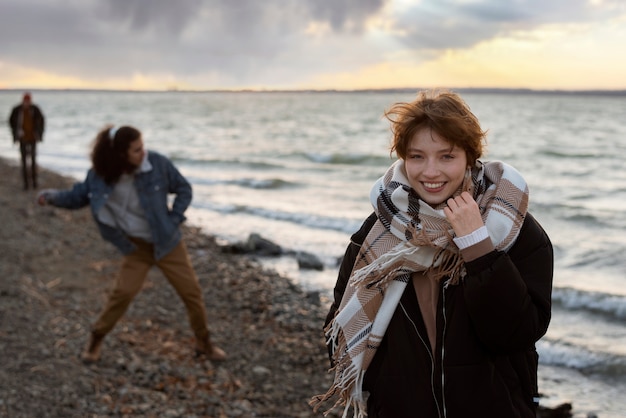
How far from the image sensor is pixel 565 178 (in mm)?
22562

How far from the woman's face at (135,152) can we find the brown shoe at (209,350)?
1.91 metres

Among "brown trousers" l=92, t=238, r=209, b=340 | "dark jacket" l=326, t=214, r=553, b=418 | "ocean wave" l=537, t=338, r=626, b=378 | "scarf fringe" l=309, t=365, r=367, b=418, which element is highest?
"dark jacket" l=326, t=214, r=553, b=418

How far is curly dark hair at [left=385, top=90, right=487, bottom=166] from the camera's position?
2217 millimetres

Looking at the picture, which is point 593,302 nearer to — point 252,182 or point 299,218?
point 299,218

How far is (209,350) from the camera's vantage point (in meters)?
6.33

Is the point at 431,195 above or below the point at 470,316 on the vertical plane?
above

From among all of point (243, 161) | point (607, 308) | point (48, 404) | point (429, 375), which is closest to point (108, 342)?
point (48, 404)

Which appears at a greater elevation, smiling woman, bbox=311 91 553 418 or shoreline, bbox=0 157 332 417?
smiling woman, bbox=311 91 553 418

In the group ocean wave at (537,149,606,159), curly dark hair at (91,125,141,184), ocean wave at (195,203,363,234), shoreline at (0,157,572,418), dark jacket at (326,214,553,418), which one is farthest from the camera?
ocean wave at (537,149,606,159)

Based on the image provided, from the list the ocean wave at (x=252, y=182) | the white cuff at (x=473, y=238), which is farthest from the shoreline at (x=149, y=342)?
the ocean wave at (x=252, y=182)

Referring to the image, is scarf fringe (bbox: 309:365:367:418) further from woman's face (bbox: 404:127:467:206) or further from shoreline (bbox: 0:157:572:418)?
shoreline (bbox: 0:157:572:418)

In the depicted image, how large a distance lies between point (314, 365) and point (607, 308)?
471 centimetres

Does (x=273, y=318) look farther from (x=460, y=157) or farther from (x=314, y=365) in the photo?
(x=460, y=157)

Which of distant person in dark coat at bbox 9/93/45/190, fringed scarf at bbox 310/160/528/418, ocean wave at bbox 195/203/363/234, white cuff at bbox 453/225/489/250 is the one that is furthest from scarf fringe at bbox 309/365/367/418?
distant person in dark coat at bbox 9/93/45/190
